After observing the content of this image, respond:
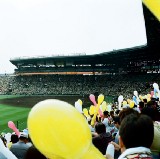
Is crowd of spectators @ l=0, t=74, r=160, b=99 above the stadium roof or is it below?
below

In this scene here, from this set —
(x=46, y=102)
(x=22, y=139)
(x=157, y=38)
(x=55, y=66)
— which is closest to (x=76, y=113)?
(x=46, y=102)

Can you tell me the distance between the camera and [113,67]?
48781 mm

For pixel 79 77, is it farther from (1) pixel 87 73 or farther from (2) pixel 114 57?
(2) pixel 114 57

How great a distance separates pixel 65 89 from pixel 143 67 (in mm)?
14928

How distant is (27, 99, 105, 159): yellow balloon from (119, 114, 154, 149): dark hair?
0.84ft

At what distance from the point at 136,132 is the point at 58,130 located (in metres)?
0.48

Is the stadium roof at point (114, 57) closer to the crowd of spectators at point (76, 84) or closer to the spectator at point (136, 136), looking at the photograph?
the crowd of spectators at point (76, 84)

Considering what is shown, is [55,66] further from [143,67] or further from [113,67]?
[143,67]

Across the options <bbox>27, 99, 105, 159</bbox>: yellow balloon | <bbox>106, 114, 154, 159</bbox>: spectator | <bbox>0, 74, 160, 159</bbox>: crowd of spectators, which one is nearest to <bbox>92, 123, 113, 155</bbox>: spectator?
<bbox>0, 74, 160, 159</bbox>: crowd of spectators

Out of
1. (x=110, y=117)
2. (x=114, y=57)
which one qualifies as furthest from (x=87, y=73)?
(x=110, y=117)

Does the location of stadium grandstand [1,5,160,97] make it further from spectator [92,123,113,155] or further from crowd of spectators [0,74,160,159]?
spectator [92,123,113,155]

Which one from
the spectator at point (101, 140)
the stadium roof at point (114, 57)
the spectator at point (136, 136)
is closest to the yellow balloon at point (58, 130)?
the spectator at point (136, 136)

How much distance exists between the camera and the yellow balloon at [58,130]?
1.67 m

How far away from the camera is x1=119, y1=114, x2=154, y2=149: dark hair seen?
1.85m
